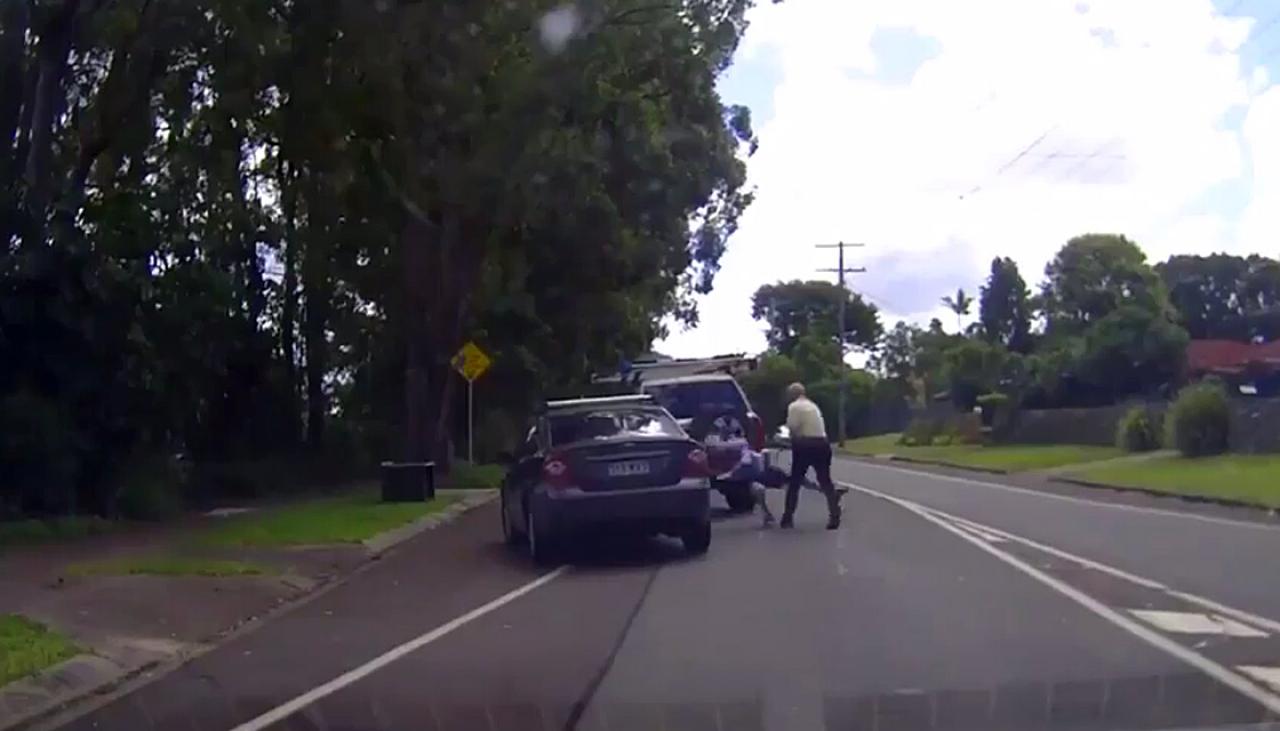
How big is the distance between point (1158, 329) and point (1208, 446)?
24.9m

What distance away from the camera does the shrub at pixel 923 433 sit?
76688 mm

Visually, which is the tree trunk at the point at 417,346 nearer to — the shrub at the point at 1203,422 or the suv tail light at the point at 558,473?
the suv tail light at the point at 558,473

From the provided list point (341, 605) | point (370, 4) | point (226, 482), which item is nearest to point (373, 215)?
point (226, 482)

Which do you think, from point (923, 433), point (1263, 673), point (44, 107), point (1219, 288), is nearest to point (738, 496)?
point (44, 107)

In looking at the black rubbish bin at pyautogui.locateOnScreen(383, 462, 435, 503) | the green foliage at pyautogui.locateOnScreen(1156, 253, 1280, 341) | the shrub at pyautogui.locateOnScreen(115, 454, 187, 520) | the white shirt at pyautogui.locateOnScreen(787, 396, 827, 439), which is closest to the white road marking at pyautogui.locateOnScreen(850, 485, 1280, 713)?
the white shirt at pyautogui.locateOnScreen(787, 396, 827, 439)

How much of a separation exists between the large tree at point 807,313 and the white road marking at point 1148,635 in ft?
338

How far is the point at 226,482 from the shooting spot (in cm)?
3522

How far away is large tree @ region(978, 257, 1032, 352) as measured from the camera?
342ft

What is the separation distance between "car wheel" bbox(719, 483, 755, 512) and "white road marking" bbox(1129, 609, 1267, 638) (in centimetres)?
1202

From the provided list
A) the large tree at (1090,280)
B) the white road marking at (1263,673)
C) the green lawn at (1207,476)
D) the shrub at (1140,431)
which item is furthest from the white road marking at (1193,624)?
the large tree at (1090,280)

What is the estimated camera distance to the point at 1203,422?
4266 cm

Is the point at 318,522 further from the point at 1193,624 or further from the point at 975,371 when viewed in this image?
the point at 975,371

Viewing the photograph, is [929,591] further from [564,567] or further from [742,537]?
[742,537]

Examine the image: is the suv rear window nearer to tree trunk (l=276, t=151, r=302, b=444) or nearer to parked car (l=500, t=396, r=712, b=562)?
parked car (l=500, t=396, r=712, b=562)
